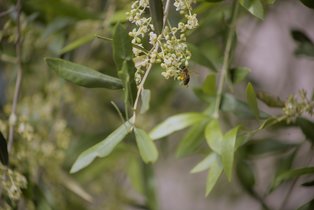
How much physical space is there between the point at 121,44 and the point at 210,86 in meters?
0.26

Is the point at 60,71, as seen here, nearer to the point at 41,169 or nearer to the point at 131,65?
the point at 131,65

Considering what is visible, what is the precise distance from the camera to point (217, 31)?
1.18 metres

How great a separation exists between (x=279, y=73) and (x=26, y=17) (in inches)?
50.2

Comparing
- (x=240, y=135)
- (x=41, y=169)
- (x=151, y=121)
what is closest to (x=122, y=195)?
(x=151, y=121)

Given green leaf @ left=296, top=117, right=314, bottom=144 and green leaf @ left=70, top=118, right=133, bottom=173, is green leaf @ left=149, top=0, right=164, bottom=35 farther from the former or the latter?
green leaf @ left=296, top=117, right=314, bottom=144

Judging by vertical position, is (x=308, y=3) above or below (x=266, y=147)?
above

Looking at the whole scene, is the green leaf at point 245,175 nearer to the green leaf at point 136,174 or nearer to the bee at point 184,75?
the green leaf at point 136,174

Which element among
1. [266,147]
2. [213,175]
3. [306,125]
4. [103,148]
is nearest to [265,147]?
[266,147]

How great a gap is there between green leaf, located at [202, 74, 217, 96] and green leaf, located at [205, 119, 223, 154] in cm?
5

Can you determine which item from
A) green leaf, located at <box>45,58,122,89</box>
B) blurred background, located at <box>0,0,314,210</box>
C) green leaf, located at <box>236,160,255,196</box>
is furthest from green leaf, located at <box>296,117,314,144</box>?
green leaf, located at <box>45,58,122,89</box>

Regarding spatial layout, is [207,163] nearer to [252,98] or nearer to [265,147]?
[252,98]

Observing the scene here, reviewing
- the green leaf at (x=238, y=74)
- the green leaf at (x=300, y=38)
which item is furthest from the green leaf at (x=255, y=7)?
the green leaf at (x=300, y=38)

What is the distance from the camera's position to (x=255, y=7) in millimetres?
613

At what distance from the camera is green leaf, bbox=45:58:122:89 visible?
0.66 m
